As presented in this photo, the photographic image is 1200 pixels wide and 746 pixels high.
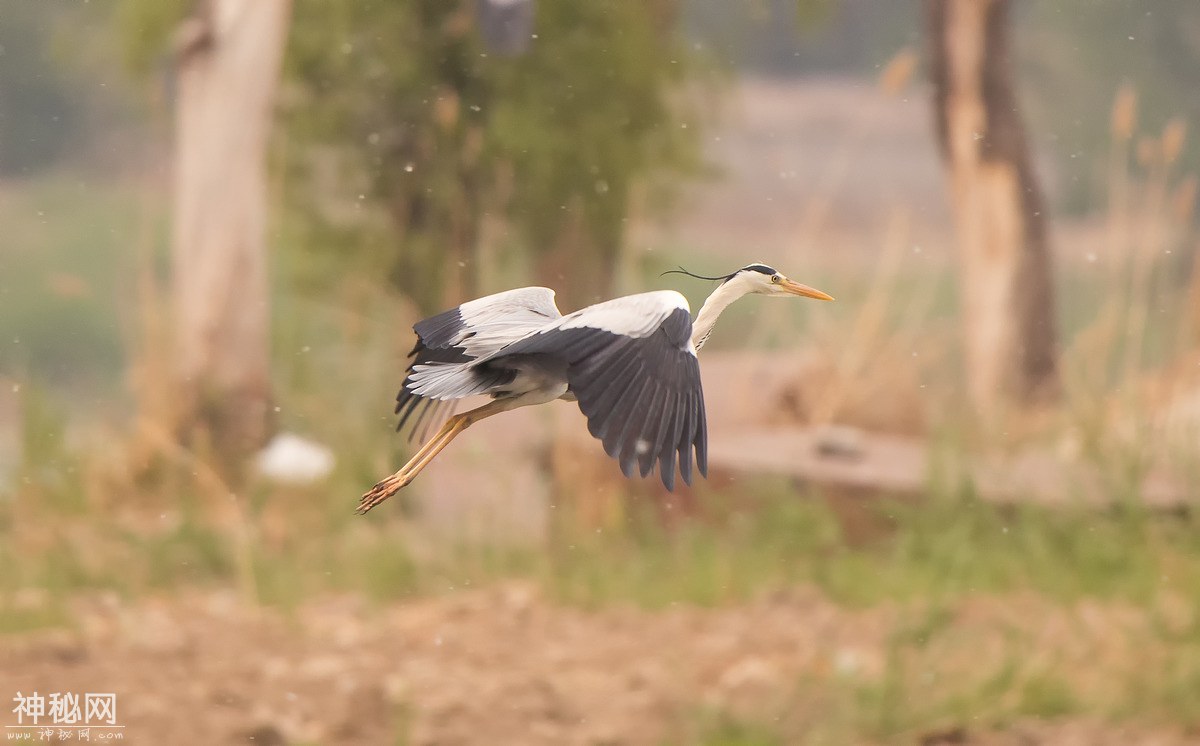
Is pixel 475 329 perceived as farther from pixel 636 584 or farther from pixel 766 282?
pixel 636 584

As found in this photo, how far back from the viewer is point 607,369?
0.77 meters

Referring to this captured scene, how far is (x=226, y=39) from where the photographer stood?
352 centimetres

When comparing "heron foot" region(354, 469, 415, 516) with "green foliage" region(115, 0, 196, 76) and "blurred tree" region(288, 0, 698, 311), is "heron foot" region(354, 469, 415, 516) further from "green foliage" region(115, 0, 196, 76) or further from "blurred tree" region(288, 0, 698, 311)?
"green foliage" region(115, 0, 196, 76)

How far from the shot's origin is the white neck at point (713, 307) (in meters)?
0.83

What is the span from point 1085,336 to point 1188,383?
475 millimetres

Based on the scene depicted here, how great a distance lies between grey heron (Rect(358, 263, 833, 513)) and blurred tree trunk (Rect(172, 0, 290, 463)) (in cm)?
280

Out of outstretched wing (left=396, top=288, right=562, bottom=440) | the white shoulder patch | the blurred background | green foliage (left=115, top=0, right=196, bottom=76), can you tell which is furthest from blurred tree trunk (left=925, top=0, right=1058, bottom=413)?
the white shoulder patch

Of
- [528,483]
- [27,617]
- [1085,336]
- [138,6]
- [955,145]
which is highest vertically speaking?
[138,6]

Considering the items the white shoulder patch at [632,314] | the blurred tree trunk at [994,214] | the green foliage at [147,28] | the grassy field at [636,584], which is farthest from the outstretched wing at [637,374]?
the blurred tree trunk at [994,214]

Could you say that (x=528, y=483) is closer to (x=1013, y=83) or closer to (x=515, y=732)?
(x=515, y=732)

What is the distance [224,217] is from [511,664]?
1.43 metres

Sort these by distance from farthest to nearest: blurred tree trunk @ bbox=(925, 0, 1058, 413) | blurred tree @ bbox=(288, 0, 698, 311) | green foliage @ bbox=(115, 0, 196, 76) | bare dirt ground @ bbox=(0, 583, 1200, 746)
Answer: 1. blurred tree trunk @ bbox=(925, 0, 1058, 413)
2. green foliage @ bbox=(115, 0, 196, 76)
3. blurred tree @ bbox=(288, 0, 698, 311)
4. bare dirt ground @ bbox=(0, 583, 1200, 746)

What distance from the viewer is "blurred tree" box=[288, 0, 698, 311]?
383 centimetres

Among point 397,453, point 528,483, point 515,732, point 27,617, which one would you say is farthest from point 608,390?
point 528,483
